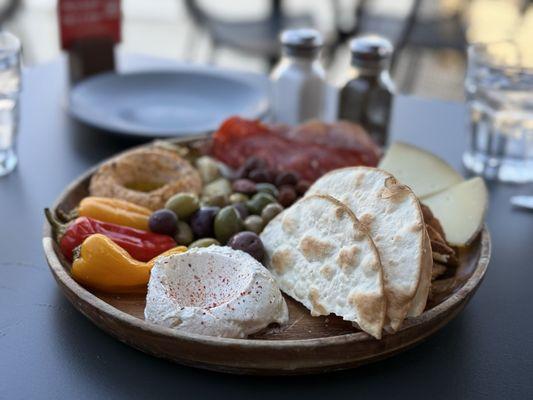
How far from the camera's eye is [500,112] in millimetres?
1607

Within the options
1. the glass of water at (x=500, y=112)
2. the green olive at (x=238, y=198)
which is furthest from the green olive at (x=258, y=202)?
the glass of water at (x=500, y=112)

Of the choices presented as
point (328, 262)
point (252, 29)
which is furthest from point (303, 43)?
point (252, 29)

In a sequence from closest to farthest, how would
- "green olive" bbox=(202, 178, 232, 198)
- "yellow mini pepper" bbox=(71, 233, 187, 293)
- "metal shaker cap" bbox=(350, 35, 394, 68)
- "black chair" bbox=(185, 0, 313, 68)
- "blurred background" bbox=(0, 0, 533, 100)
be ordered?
"yellow mini pepper" bbox=(71, 233, 187, 293), "green olive" bbox=(202, 178, 232, 198), "metal shaker cap" bbox=(350, 35, 394, 68), "black chair" bbox=(185, 0, 313, 68), "blurred background" bbox=(0, 0, 533, 100)

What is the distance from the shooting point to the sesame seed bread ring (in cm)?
134

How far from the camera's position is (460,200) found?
1275mm

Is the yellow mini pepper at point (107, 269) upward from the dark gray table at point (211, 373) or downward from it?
upward

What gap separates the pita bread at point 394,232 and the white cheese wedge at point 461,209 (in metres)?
0.20

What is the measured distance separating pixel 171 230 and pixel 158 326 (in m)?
0.30

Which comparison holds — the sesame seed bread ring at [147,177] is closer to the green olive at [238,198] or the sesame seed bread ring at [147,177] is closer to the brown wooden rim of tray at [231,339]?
the green olive at [238,198]

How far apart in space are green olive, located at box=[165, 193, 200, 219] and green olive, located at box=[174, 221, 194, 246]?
22 millimetres

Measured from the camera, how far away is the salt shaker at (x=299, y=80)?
1.73 meters

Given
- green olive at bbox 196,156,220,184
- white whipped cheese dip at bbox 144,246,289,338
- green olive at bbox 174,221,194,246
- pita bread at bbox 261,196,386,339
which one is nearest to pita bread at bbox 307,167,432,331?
pita bread at bbox 261,196,386,339

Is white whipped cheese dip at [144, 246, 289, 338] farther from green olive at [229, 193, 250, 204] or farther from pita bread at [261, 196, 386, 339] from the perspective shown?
green olive at [229, 193, 250, 204]

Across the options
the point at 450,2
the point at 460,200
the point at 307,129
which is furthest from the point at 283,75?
the point at 450,2
